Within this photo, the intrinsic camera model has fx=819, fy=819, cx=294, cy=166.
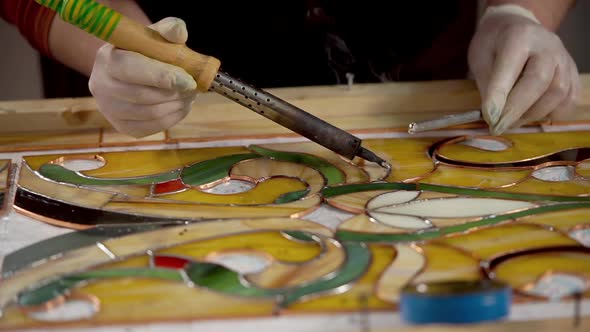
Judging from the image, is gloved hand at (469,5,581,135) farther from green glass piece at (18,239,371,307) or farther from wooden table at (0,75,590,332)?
green glass piece at (18,239,371,307)

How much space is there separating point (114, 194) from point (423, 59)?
814 millimetres

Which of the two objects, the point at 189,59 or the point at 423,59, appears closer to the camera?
the point at 189,59

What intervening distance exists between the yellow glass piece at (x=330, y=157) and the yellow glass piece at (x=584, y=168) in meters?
0.27

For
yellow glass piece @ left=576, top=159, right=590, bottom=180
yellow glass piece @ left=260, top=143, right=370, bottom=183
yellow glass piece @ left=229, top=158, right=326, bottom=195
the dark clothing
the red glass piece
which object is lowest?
the red glass piece

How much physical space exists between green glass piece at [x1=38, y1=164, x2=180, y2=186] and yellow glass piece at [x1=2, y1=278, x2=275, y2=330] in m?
0.27

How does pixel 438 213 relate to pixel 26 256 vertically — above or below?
above

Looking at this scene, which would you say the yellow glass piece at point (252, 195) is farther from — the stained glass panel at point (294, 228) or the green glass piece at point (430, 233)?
the green glass piece at point (430, 233)

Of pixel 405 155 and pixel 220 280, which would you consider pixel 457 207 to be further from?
pixel 220 280

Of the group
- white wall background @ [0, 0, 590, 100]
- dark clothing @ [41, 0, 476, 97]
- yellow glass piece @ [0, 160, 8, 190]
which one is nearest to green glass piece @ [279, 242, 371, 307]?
yellow glass piece @ [0, 160, 8, 190]

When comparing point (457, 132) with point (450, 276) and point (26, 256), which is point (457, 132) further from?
point (26, 256)

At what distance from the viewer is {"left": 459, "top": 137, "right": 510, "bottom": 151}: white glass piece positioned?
1142 mm

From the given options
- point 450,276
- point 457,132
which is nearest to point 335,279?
point 450,276

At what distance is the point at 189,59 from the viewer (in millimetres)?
1017

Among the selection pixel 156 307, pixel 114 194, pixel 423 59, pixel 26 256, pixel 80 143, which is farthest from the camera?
pixel 423 59
